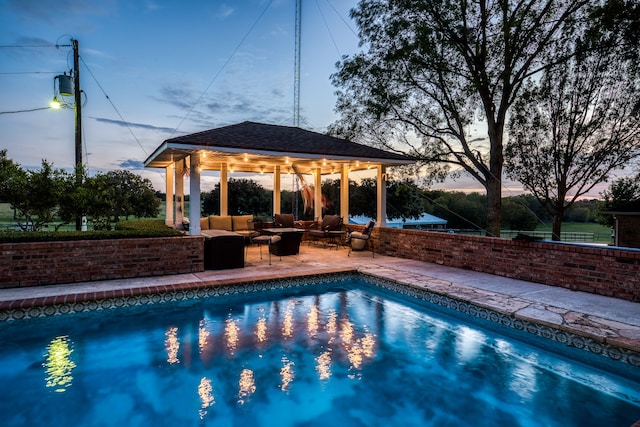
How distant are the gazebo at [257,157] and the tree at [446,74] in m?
3.61

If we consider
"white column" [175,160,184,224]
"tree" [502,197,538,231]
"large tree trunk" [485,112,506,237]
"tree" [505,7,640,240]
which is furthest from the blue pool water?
"tree" [502,197,538,231]

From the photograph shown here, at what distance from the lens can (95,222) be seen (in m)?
7.36

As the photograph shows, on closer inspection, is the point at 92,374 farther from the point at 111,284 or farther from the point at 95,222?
the point at 95,222

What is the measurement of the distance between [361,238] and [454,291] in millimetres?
4058

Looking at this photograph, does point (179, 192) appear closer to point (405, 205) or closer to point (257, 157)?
point (257, 157)

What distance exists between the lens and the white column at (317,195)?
12516 millimetres

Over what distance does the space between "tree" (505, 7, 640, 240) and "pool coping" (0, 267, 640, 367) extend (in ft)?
30.3

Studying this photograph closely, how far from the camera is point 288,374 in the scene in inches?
147

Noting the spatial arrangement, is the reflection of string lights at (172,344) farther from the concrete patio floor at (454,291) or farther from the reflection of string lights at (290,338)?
the concrete patio floor at (454,291)

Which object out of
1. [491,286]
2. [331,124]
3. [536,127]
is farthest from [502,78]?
[491,286]

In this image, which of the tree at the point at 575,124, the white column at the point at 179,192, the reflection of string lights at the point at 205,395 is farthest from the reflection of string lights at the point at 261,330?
the tree at the point at 575,124

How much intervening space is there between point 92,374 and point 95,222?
181 inches

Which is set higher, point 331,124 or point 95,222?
point 331,124

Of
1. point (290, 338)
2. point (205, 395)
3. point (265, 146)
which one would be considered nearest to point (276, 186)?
point (265, 146)
